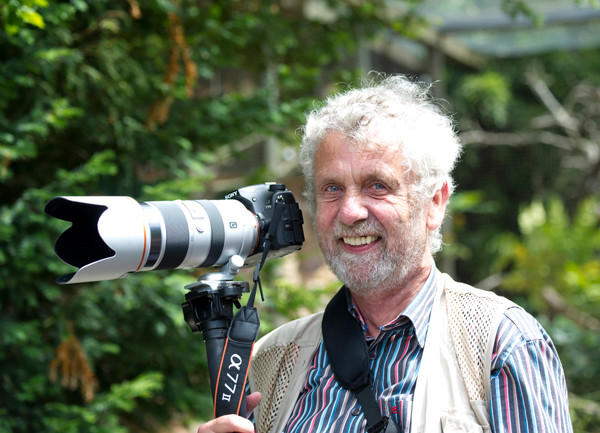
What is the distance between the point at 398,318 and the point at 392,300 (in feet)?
0.32

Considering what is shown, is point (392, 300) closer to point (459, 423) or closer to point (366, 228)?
point (366, 228)

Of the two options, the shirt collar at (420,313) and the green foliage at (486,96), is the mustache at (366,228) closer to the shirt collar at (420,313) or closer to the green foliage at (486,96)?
the shirt collar at (420,313)

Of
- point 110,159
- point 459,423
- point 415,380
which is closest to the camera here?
point 459,423

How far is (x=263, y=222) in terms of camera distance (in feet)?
4.78

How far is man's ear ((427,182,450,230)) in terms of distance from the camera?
1.48 meters

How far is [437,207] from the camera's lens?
150cm

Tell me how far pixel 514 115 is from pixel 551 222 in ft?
5.10

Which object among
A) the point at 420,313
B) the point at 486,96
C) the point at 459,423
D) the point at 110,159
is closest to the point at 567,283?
the point at 486,96

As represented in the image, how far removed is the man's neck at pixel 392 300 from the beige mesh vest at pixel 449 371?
0.17 ft

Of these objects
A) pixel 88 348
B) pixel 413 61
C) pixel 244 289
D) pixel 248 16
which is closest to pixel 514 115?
pixel 413 61

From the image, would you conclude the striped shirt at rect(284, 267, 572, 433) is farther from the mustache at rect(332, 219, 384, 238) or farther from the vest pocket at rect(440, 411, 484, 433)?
the mustache at rect(332, 219, 384, 238)

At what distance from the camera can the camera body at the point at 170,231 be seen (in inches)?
48.8

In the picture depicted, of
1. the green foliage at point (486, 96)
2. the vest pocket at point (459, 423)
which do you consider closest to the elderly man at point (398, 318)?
the vest pocket at point (459, 423)

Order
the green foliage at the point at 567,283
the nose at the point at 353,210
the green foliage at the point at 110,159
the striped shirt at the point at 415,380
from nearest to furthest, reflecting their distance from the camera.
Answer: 1. the striped shirt at the point at 415,380
2. the nose at the point at 353,210
3. the green foliage at the point at 110,159
4. the green foliage at the point at 567,283
